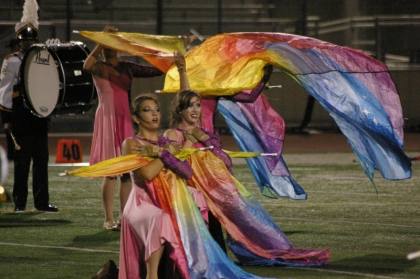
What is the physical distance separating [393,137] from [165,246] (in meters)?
2.48

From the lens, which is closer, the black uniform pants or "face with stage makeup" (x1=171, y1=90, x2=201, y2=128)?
"face with stage makeup" (x1=171, y1=90, x2=201, y2=128)

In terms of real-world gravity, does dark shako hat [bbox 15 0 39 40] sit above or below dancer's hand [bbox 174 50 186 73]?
above

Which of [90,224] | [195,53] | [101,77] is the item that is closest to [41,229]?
[90,224]

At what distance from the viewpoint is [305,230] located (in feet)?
29.5

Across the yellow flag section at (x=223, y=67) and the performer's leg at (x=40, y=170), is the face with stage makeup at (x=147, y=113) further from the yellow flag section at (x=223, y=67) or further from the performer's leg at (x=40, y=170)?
the performer's leg at (x=40, y=170)

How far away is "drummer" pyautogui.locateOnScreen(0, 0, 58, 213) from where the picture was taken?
1030 cm

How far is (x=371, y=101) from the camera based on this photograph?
774cm

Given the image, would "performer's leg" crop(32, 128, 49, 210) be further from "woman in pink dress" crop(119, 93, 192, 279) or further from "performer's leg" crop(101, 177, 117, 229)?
"woman in pink dress" crop(119, 93, 192, 279)

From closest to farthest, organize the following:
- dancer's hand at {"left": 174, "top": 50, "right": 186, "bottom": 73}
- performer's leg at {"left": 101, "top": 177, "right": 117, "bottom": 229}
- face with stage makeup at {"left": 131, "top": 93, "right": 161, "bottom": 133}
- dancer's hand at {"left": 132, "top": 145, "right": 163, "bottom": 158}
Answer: dancer's hand at {"left": 132, "top": 145, "right": 163, "bottom": 158} < face with stage makeup at {"left": 131, "top": 93, "right": 161, "bottom": 133} < dancer's hand at {"left": 174, "top": 50, "right": 186, "bottom": 73} < performer's leg at {"left": 101, "top": 177, "right": 117, "bottom": 229}

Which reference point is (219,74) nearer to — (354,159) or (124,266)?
(124,266)

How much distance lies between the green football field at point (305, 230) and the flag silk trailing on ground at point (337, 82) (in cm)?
83

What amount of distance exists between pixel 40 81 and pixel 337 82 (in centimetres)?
384

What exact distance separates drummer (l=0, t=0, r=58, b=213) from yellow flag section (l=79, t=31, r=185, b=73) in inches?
88.1

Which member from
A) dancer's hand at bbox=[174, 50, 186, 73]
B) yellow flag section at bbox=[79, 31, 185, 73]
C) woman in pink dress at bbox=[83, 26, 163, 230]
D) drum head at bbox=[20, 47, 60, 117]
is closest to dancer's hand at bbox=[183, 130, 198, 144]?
dancer's hand at bbox=[174, 50, 186, 73]
